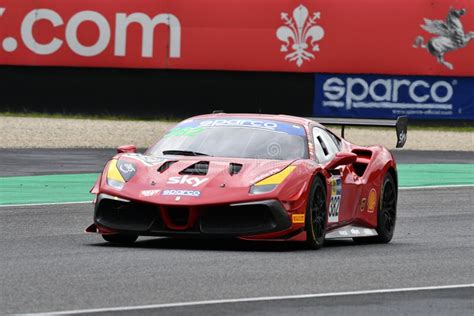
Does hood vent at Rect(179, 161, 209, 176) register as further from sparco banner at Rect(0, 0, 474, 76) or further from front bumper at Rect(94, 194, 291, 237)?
sparco banner at Rect(0, 0, 474, 76)

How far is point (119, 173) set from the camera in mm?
10859

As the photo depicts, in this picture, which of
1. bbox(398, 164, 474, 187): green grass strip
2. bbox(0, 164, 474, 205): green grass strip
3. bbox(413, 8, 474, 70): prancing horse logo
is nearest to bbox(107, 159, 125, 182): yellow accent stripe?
bbox(0, 164, 474, 205): green grass strip

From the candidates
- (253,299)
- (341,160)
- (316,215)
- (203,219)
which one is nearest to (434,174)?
(341,160)

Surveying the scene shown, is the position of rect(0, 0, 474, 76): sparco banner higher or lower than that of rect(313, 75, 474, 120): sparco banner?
higher

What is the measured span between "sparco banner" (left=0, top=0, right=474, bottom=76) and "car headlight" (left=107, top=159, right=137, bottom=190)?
68.3 feet

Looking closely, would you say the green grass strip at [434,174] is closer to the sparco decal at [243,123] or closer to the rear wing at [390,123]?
the rear wing at [390,123]

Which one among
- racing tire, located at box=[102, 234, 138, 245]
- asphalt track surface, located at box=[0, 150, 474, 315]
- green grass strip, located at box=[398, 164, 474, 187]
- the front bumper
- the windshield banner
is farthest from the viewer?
green grass strip, located at box=[398, 164, 474, 187]

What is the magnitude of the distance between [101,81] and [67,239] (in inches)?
808

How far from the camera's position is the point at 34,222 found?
1325 centimetres

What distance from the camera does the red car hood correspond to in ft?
34.4

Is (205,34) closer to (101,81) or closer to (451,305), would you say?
(101,81)

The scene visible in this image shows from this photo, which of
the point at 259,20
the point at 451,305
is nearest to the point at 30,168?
the point at 259,20

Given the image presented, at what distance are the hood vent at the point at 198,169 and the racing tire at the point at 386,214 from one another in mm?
2183

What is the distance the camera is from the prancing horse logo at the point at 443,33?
104 feet
